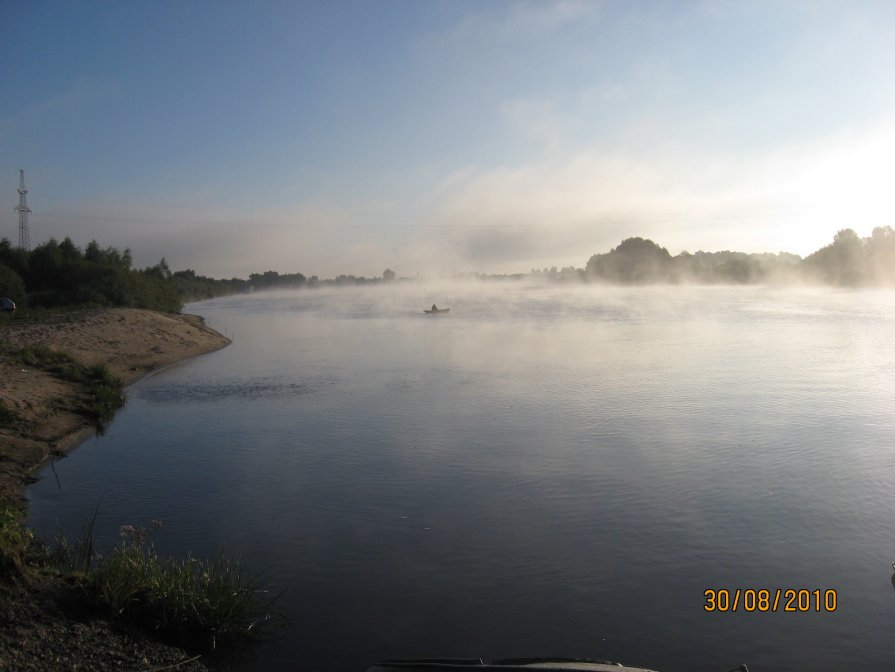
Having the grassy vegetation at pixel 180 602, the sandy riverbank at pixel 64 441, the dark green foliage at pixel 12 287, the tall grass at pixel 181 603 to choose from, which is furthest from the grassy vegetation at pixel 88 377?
the dark green foliage at pixel 12 287

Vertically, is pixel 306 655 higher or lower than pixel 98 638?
lower

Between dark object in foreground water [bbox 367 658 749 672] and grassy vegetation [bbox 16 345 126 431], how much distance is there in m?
13.9

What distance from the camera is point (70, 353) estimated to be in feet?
76.0

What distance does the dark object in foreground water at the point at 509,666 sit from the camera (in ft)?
16.4

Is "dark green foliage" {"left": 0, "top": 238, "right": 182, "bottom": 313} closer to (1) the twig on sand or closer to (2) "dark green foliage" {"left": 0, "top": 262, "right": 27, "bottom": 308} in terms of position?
(2) "dark green foliage" {"left": 0, "top": 262, "right": 27, "bottom": 308}

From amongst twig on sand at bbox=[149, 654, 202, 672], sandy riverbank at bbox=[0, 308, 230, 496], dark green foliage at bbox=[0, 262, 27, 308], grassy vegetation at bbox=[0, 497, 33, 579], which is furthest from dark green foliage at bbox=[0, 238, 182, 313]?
twig on sand at bbox=[149, 654, 202, 672]

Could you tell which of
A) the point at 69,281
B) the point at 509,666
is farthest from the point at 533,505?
the point at 69,281

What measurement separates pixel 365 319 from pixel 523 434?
44450 millimetres

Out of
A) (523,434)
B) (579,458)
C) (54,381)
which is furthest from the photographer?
(54,381)

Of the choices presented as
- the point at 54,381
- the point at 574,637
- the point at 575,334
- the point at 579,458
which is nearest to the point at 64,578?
the point at 574,637

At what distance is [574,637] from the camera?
6.65 m

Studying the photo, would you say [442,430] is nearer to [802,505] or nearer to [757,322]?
[802,505]

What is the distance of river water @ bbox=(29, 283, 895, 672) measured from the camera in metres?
6.77

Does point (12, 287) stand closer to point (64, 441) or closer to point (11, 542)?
point (64, 441)
